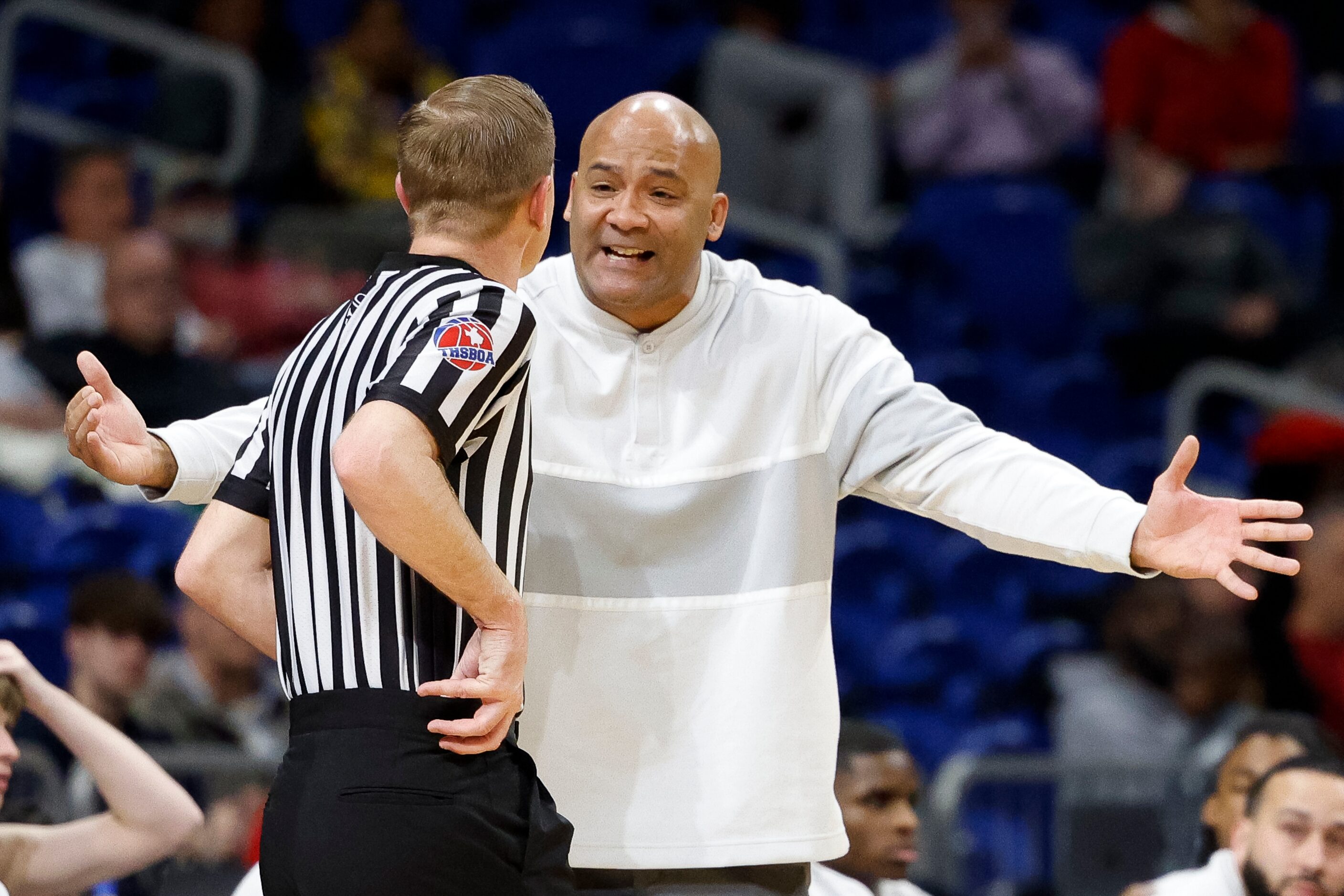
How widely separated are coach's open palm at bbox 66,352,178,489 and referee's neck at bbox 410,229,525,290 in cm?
60

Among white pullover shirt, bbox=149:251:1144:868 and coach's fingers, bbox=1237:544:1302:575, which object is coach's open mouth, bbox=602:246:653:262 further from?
coach's fingers, bbox=1237:544:1302:575

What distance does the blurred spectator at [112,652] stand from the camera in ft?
16.1

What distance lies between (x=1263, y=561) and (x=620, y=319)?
1.15m

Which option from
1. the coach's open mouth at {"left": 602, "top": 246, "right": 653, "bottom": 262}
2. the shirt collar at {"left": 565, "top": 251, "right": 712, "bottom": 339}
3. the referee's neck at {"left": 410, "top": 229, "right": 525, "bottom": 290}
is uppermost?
the coach's open mouth at {"left": 602, "top": 246, "right": 653, "bottom": 262}

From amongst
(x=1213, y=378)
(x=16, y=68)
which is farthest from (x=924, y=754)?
(x=16, y=68)

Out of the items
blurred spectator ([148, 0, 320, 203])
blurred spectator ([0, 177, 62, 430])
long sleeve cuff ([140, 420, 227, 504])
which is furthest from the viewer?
blurred spectator ([148, 0, 320, 203])

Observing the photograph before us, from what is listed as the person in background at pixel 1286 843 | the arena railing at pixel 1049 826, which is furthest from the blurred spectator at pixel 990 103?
the person in background at pixel 1286 843

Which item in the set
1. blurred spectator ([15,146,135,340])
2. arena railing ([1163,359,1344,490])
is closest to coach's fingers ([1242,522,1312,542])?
arena railing ([1163,359,1344,490])

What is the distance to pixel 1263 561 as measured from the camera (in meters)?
2.51

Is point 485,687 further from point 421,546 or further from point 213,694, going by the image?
point 213,694

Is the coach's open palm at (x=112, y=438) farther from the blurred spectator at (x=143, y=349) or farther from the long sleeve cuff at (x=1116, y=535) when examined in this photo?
the blurred spectator at (x=143, y=349)

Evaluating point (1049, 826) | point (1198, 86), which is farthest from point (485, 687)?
point (1198, 86)

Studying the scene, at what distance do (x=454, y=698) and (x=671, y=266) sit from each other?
3.25ft

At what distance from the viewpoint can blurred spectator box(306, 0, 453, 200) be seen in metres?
8.09
